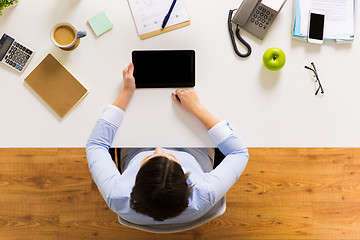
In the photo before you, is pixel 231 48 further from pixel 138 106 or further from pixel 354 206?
pixel 354 206

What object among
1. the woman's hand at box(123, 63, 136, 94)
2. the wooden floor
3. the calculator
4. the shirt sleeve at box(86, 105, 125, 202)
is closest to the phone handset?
the woman's hand at box(123, 63, 136, 94)

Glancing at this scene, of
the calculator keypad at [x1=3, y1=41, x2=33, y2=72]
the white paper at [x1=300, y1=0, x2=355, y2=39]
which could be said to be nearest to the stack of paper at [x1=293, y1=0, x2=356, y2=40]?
the white paper at [x1=300, y1=0, x2=355, y2=39]

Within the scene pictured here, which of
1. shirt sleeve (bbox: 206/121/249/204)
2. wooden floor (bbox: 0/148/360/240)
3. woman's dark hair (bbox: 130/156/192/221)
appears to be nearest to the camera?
woman's dark hair (bbox: 130/156/192/221)

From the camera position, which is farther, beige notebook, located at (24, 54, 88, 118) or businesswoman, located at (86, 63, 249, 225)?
beige notebook, located at (24, 54, 88, 118)

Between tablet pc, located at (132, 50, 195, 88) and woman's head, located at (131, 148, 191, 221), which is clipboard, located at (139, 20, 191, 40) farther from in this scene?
woman's head, located at (131, 148, 191, 221)

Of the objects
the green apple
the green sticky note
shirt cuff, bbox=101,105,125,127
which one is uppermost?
the green sticky note

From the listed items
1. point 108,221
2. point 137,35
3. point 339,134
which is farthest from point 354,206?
point 137,35

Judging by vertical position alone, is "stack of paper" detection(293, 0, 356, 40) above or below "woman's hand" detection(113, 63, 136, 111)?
below

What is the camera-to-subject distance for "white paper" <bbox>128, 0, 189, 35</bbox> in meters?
1.06

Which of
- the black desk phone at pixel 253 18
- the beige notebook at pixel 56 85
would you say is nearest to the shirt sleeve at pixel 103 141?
the beige notebook at pixel 56 85

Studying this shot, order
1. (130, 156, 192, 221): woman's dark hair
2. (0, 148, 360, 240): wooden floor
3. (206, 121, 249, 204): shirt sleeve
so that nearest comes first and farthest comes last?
1. (130, 156, 192, 221): woman's dark hair
2. (206, 121, 249, 204): shirt sleeve
3. (0, 148, 360, 240): wooden floor

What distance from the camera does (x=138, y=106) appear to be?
107 cm

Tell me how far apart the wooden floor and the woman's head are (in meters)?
0.92

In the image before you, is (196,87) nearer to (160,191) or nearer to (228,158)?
(228,158)
